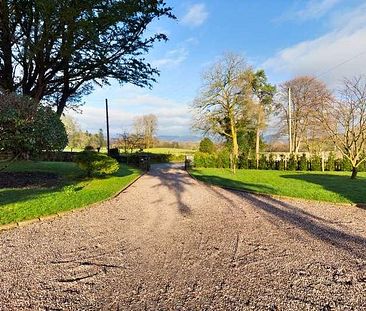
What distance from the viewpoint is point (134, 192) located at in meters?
9.96

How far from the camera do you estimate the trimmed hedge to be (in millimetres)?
22891

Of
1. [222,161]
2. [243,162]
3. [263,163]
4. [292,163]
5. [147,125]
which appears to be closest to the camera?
[292,163]

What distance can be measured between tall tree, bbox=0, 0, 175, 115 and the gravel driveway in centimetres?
929

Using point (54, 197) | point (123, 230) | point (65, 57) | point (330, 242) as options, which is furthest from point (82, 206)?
point (65, 57)

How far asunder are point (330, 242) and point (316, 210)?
2.59 metres

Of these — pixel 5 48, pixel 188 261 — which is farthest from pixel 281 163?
pixel 188 261

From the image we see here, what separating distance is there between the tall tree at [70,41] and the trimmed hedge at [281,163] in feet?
31.1

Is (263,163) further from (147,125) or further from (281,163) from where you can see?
(147,125)

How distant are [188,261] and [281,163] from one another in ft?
70.5


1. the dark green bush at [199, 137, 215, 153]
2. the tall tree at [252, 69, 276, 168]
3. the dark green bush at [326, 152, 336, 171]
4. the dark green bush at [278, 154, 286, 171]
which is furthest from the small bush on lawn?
the tall tree at [252, 69, 276, 168]

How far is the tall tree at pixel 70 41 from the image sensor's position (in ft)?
40.2

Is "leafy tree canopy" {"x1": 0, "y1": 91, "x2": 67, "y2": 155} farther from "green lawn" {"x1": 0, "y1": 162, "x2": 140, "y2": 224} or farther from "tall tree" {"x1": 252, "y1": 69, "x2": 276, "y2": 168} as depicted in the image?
"tall tree" {"x1": 252, "y1": 69, "x2": 276, "y2": 168}

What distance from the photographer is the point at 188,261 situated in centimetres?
381

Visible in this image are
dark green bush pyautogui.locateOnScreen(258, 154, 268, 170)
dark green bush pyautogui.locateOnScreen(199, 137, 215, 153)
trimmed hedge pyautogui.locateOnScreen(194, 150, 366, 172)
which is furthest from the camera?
dark green bush pyautogui.locateOnScreen(199, 137, 215, 153)
